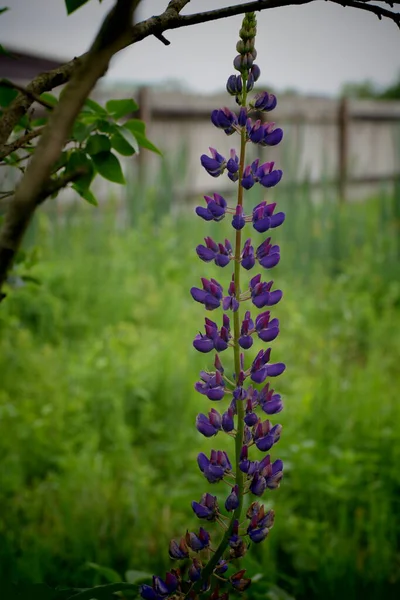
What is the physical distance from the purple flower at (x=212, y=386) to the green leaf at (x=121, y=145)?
1.06 feet

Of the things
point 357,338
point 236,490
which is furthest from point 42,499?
point 357,338

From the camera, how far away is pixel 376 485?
1986 millimetres

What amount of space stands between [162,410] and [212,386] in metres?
1.91

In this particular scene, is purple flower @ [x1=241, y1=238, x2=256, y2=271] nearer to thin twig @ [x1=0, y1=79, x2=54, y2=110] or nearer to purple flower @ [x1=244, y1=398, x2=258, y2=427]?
purple flower @ [x1=244, y1=398, x2=258, y2=427]

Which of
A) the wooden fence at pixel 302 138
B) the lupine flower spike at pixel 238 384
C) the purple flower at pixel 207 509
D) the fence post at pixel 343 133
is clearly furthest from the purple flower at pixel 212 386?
the fence post at pixel 343 133

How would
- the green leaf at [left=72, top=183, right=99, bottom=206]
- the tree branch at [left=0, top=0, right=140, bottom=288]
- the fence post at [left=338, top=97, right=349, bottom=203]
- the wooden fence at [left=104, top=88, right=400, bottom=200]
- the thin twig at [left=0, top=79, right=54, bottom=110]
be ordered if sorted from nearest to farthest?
1. the tree branch at [left=0, top=0, right=140, bottom=288]
2. the thin twig at [left=0, top=79, right=54, bottom=110]
3. the green leaf at [left=72, top=183, right=99, bottom=206]
4. the wooden fence at [left=104, top=88, right=400, bottom=200]
5. the fence post at [left=338, top=97, right=349, bottom=203]

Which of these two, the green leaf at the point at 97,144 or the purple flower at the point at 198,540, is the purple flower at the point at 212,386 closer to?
the purple flower at the point at 198,540

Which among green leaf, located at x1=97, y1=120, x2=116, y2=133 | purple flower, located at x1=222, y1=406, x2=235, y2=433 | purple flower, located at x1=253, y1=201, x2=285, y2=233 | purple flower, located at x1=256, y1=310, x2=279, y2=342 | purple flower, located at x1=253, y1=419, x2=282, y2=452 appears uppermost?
green leaf, located at x1=97, y1=120, x2=116, y2=133

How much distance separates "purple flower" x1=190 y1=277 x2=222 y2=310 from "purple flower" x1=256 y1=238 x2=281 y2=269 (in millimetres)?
58

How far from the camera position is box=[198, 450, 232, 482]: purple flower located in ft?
2.49

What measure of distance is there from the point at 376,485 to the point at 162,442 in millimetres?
805

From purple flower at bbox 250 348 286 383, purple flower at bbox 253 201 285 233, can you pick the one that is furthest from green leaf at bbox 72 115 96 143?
purple flower at bbox 250 348 286 383

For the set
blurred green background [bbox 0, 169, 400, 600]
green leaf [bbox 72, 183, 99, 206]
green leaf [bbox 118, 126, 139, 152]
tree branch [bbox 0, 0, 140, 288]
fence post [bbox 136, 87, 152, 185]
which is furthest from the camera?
fence post [bbox 136, 87, 152, 185]

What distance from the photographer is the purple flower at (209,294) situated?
2.56ft
